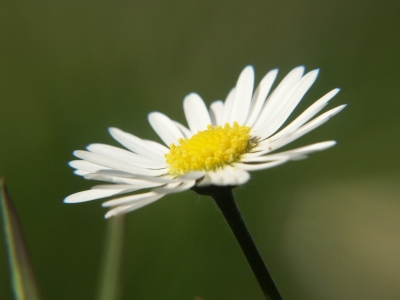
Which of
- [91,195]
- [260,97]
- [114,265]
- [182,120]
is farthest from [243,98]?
[182,120]

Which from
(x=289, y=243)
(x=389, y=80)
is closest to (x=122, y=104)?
(x=289, y=243)

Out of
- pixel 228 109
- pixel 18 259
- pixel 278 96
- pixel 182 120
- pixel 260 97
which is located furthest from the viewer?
pixel 182 120

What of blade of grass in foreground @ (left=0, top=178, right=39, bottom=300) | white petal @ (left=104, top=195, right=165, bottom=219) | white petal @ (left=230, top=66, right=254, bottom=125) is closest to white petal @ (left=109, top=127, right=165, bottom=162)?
white petal @ (left=230, top=66, right=254, bottom=125)

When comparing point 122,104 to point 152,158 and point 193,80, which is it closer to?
point 193,80

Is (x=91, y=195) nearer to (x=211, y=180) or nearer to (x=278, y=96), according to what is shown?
(x=211, y=180)

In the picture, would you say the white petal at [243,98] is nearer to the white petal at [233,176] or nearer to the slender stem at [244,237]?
the white petal at [233,176]

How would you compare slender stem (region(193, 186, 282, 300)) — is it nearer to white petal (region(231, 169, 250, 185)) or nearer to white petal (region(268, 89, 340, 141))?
white petal (region(231, 169, 250, 185))

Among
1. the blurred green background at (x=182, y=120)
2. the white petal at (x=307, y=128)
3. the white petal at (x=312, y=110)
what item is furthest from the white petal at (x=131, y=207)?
the blurred green background at (x=182, y=120)
